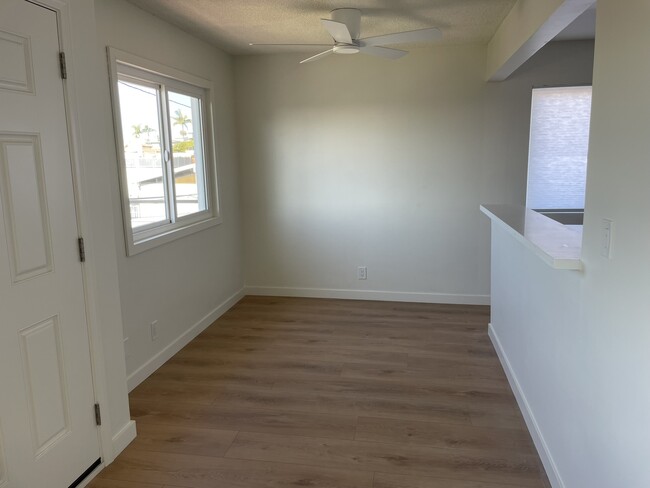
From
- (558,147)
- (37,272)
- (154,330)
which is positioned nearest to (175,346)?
(154,330)

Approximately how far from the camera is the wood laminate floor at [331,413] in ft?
7.54

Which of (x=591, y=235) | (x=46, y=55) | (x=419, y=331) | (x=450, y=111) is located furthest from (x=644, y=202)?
(x=450, y=111)

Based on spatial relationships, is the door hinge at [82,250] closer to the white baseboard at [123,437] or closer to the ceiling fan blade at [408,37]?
the white baseboard at [123,437]

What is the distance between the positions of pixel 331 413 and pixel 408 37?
2.40m

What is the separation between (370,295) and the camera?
5.05 m

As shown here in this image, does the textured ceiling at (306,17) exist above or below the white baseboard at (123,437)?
above

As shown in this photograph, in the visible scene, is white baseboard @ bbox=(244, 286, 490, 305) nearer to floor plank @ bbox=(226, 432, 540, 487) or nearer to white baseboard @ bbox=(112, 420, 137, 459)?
floor plank @ bbox=(226, 432, 540, 487)

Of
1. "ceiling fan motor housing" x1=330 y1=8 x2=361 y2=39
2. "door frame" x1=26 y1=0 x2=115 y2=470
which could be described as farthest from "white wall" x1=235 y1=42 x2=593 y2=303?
"door frame" x1=26 y1=0 x2=115 y2=470

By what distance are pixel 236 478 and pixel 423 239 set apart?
3148 mm

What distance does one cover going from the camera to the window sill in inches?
125

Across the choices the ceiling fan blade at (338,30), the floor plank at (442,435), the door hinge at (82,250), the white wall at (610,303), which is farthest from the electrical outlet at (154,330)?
the white wall at (610,303)

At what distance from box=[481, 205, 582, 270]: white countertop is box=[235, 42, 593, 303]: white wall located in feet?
4.78

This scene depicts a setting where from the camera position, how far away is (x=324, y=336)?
13.3 ft

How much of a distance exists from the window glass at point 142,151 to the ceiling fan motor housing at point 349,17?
4.67ft
